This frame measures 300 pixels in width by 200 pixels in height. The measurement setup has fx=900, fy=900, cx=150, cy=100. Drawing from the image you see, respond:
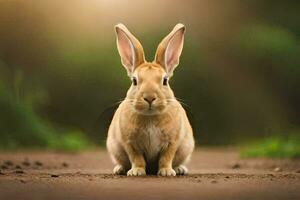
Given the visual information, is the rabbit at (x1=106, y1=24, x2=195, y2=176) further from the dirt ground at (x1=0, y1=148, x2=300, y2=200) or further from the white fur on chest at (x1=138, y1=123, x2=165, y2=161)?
the dirt ground at (x1=0, y1=148, x2=300, y2=200)

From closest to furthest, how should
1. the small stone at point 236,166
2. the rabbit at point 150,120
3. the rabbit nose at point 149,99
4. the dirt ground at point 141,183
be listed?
the dirt ground at point 141,183 < the rabbit nose at point 149,99 < the rabbit at point 150,120 < the small stone at point 236,166

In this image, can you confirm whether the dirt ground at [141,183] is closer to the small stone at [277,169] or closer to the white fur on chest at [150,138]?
the small stone at [277,169]

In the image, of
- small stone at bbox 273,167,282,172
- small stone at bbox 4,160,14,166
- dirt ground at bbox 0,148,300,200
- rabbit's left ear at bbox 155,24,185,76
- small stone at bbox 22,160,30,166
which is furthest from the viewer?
small stone at bbox 22,160,30,166

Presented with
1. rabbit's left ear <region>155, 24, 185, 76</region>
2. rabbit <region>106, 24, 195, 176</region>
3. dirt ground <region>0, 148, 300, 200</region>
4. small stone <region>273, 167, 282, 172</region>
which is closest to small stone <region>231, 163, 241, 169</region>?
dirt ground <region>0, 148, 300, 200</region>

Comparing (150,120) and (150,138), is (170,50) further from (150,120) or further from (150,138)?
(150,138)

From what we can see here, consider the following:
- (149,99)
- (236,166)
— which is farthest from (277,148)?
(149,99)

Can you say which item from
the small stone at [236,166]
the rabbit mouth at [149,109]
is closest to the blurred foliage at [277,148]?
the small stone at [236,166]

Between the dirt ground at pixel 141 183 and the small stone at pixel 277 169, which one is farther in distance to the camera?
the small stone at pixel 277 169
